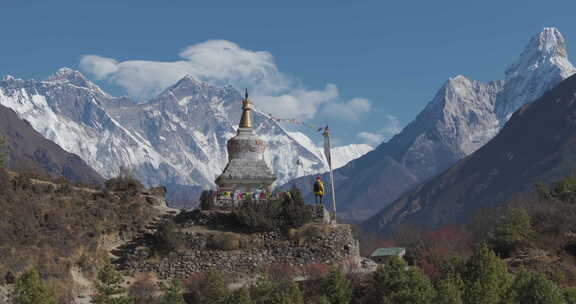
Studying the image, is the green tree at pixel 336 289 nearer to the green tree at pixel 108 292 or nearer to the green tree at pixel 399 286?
the green tree at pixel 399 286

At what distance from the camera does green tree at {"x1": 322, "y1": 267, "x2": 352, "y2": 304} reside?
4283 cm

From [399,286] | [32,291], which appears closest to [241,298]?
[399,286]

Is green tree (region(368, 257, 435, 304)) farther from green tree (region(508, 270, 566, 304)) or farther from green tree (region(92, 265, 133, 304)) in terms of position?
green tree (region(92, 265, 133, 304))

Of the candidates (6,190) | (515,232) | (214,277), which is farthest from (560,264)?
(6,190)

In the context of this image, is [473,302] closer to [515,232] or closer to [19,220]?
[515,232]

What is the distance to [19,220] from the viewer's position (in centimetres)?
4797

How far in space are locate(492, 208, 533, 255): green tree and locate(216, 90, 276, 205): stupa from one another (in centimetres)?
1736

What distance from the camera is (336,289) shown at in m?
43.0

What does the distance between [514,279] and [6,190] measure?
108 feet

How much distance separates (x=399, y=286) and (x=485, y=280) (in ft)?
16.5

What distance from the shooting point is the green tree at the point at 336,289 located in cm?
4283

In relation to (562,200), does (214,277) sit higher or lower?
lower

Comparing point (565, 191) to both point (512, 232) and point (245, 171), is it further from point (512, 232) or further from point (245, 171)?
point (245, 171)

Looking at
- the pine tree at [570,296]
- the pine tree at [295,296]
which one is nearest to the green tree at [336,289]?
the pine tree at [295,296]
